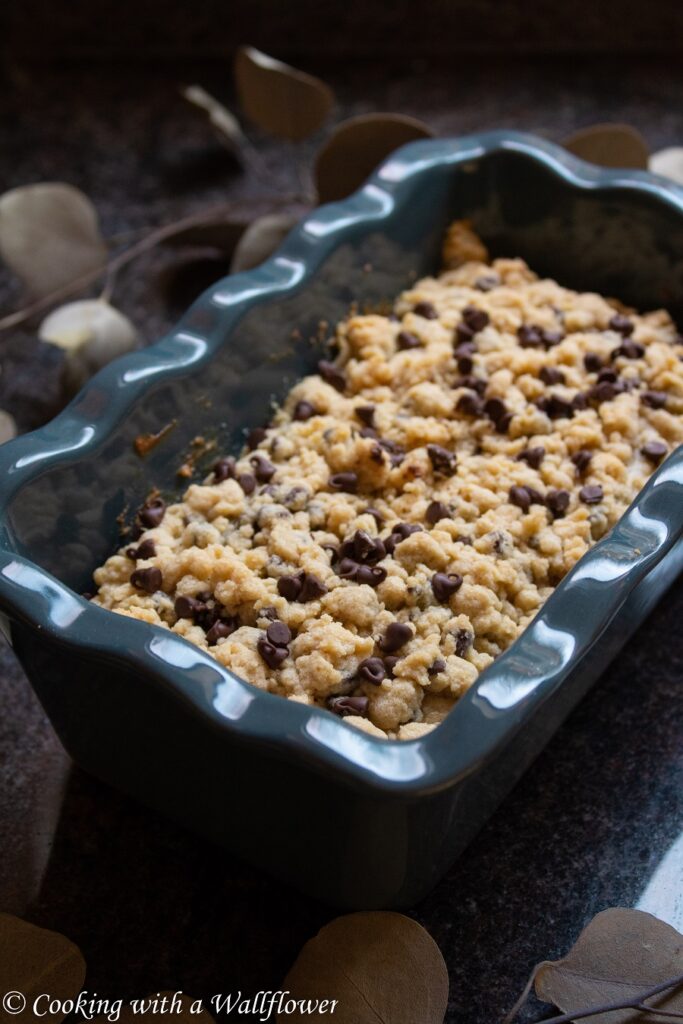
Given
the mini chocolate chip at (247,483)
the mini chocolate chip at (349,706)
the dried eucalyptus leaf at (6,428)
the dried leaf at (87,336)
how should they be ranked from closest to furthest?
1. the mini chocolate chip at (349,706)
2. the mini chocolate chip at (247,483)
3. the dried eucalyptus leaf at (6,428)
4. the dried leaf at (87,336)

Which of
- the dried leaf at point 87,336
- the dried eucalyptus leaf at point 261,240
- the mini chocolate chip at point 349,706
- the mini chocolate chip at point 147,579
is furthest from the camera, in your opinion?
the dried eucalyptus leaf at point 261,240

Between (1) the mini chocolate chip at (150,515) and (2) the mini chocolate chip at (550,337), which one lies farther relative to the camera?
(2) the mini chocolate chip at (550,337)

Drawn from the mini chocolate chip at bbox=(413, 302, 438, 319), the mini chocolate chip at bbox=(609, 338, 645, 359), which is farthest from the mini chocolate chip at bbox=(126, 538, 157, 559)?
the mini chocolate chip at bbox=(609, 338, 645, 359)

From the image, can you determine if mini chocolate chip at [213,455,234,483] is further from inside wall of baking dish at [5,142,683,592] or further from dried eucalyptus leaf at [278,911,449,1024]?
dried eucalyptus leaf at [278,911,449,1024]

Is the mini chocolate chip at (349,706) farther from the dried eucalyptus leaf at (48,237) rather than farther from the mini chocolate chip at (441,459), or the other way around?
the dried eucalyptus leaf at (48,237)

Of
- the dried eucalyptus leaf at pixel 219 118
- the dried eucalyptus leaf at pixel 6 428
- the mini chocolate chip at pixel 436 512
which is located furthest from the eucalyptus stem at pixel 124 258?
the mini chocolate chip at pixel 436 512

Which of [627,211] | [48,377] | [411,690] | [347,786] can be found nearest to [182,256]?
[48,377]
